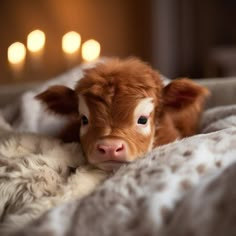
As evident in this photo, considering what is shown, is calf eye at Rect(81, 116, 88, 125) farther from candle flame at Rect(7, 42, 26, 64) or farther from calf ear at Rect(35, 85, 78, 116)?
candle flame at Rect(7, 42, 26, 64)

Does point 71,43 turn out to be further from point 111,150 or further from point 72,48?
point 111,150

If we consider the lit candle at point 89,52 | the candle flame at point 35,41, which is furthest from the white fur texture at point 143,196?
the candle flame at point 35,41

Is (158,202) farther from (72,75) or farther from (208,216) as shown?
(72,75)

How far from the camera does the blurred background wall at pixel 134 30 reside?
2.58 meters

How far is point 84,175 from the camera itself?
0.70 meters

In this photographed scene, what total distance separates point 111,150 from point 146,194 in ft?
0.51

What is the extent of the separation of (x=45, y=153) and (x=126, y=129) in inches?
4.9

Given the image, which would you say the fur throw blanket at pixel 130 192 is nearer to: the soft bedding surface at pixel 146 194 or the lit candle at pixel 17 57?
the soft bedding surface at pixel 146 194

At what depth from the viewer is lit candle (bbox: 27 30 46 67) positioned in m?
2.42

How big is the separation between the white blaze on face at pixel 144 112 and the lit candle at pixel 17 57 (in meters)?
1.63

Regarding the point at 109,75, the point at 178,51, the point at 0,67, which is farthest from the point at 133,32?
the point at 109,75

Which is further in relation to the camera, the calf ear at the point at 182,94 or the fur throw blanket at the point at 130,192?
the calf ear at the point at 182,94

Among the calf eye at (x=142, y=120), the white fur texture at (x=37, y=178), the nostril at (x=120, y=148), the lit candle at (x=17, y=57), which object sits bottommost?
the lit candle at (x=17, y=57)

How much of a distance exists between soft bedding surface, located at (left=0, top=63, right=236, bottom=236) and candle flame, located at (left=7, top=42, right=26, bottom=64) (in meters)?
1.66
